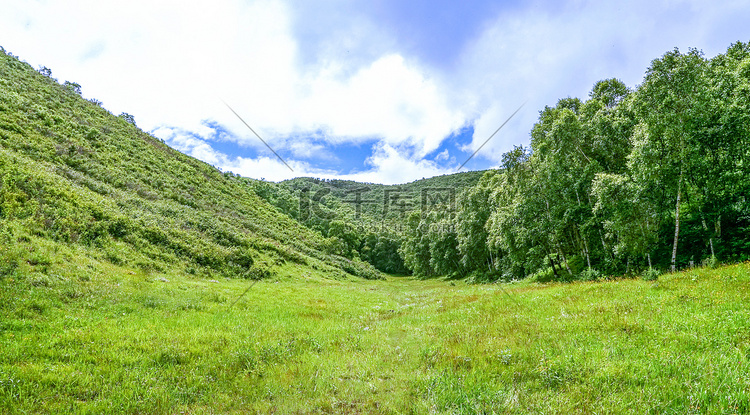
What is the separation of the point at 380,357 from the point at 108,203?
33869 millimetres

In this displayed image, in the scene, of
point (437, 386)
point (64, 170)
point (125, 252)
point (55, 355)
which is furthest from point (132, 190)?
point (437, 386)

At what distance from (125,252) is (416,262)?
71.2 meters

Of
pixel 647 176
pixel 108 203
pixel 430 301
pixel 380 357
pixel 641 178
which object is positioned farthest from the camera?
pixel 108 203

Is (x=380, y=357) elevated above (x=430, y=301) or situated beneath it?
elevated above

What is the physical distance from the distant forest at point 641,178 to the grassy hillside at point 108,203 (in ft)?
104

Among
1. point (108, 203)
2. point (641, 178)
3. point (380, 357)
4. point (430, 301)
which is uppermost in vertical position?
point (108, 203)

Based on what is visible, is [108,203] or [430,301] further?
[108,203]

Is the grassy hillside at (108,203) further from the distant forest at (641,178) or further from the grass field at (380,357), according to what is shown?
the distant forest at (641,178)

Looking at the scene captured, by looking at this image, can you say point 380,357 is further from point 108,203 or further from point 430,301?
point 108,203

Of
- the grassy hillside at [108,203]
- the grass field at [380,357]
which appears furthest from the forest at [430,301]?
the grassy hillside at [108,203]

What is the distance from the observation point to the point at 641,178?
21719 mm

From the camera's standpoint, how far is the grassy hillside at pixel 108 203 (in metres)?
19.8

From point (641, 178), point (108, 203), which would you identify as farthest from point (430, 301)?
point (108, 203)

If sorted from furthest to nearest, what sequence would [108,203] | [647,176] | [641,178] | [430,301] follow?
[108,203] → [430,301] → [641,178] → [647,176]
